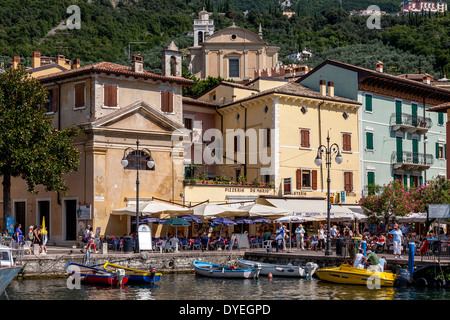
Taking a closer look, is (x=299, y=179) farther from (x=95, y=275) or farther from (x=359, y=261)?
(x=95, y=275)

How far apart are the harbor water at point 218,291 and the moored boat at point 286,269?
0.63 m

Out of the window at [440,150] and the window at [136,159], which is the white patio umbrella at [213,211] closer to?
the window at [136,159]

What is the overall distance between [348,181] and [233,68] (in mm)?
46305

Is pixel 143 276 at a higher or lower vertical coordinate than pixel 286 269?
higher

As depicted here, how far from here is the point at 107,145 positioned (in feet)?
138

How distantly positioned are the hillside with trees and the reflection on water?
7571cm

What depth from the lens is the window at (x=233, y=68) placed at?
95375 mm

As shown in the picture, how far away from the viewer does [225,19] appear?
572 feet

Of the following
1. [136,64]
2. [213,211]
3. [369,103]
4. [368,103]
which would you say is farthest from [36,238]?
[369,103]

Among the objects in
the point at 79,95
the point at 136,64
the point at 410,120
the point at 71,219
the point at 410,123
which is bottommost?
the point at 71,219

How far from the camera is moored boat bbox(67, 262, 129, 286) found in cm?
3109

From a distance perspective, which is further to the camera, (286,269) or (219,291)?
(286,269)

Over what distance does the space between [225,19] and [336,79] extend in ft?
405
